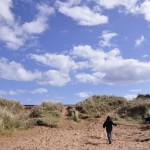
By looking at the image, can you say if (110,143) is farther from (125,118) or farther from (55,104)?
(55,104)

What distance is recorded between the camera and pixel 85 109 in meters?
40.4

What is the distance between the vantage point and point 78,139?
2569 cm

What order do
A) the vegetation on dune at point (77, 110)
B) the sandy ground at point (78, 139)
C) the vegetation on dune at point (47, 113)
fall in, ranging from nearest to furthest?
the sandy ground at point (78, 139) < the vegetation on dune at point (47, 113) < the vegetation on dune at point (77, 110)

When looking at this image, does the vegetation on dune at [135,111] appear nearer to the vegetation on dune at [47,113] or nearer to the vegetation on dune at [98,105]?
the vegetation on dune at [98,105]

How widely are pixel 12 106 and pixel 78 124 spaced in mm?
9661

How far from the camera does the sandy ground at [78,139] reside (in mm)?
22295

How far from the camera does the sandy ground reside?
73.1ft

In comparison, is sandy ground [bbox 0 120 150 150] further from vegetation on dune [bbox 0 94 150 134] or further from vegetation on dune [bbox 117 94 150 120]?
vegetation on dune [bbox 117 94 150 120]

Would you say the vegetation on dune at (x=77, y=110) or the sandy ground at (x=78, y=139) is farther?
the vegetation on dune at (x=77, y=110)

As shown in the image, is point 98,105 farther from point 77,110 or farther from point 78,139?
point 78,139

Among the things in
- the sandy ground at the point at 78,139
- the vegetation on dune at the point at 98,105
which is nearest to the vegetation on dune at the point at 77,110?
the vegetation on dune at the point at 98,105

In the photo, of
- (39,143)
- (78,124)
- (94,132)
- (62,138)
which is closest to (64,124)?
(78,124)

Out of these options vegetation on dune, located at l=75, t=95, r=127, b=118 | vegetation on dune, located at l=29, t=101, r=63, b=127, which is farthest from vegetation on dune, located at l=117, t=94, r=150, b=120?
vegetation on dune, located at l=29, t=101, r=63, b=127

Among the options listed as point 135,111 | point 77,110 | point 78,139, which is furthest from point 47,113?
point 78,139
